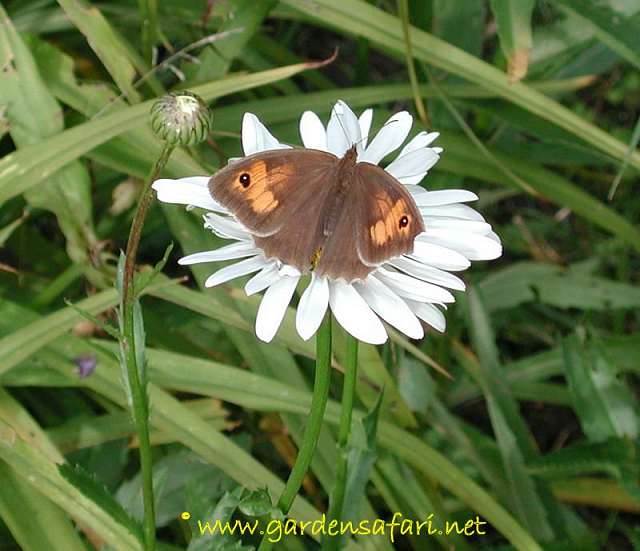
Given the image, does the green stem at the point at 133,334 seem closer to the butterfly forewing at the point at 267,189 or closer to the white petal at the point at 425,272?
the butterfly forewing at the point at 267,189

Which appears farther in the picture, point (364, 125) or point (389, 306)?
point (364, 125)

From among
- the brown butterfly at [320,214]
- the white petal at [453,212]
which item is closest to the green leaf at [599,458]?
the white petal at [453,212]

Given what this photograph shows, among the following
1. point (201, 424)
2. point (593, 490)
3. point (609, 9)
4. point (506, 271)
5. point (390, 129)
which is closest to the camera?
point (390, 129)

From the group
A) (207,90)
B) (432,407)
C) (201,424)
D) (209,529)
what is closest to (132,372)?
(209,529)

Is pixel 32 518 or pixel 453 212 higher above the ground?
pixel 453 212

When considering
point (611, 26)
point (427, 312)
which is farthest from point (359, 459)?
point (611, 26)

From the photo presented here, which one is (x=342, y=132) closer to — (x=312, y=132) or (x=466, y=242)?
(x=312, y=132)

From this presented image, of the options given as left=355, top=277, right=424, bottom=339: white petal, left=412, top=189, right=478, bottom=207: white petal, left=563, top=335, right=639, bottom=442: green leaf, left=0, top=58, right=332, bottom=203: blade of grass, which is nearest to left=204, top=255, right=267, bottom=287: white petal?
left=355, top=277, right=424, bottom=339: white petal

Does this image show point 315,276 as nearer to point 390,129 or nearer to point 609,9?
point 390,129

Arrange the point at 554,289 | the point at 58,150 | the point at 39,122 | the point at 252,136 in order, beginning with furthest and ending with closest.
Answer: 1. the point at 554,289
2. the point at 39,122
3. the point at 58,150
4. the point at 252,136
